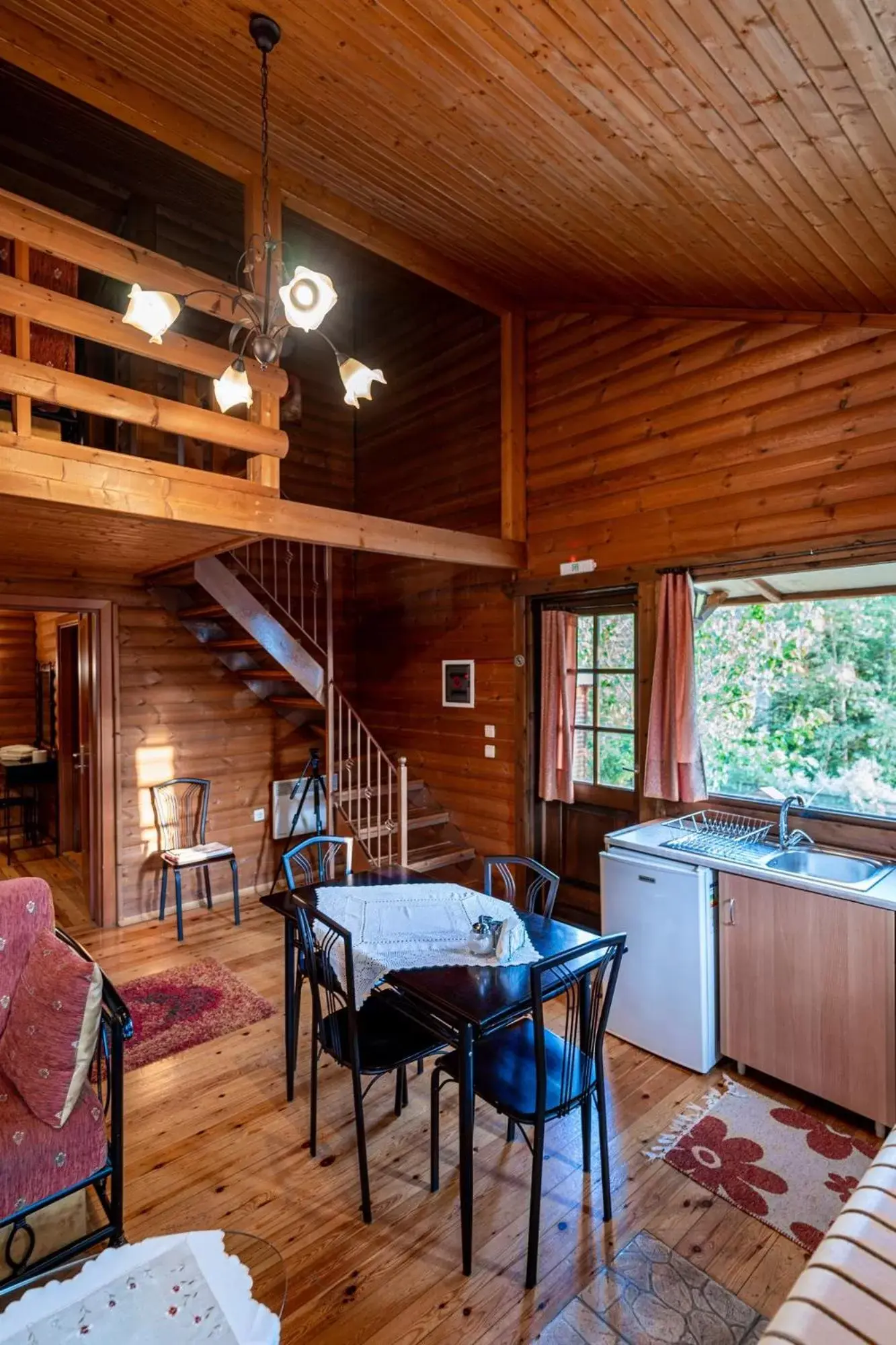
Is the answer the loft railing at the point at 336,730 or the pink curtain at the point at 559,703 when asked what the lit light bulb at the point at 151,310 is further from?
the pink curtain at the point at 559,703

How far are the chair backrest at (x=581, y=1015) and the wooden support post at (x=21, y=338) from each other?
264cm

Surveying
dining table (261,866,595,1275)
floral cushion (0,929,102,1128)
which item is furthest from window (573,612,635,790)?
floral cushion (0,929,102,1128)

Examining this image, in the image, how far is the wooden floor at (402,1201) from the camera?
1907 millimetres

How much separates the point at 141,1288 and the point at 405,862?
3.03 metres

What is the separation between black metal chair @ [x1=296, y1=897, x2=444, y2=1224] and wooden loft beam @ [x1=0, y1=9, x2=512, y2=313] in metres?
3.44

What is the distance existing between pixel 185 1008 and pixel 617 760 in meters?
2.78

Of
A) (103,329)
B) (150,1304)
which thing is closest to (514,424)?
(103,329)

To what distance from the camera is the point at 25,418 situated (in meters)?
2.54

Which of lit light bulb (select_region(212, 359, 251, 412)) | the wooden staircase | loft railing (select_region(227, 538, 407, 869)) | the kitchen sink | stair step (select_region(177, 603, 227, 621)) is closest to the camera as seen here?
lit light bulb (select_region(212, 359, 251, 412))

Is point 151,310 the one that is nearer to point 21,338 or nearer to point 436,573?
point 21,338

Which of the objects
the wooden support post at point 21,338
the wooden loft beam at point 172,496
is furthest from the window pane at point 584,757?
the wooden support post at point 21,338

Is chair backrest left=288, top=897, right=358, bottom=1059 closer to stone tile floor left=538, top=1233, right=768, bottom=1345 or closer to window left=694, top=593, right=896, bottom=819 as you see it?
stone tile floor left=538, top=1233, right=768, bottom=1345

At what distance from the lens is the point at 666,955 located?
307 cm

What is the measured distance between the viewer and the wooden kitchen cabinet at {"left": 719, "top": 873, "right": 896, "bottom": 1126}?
254 cm
